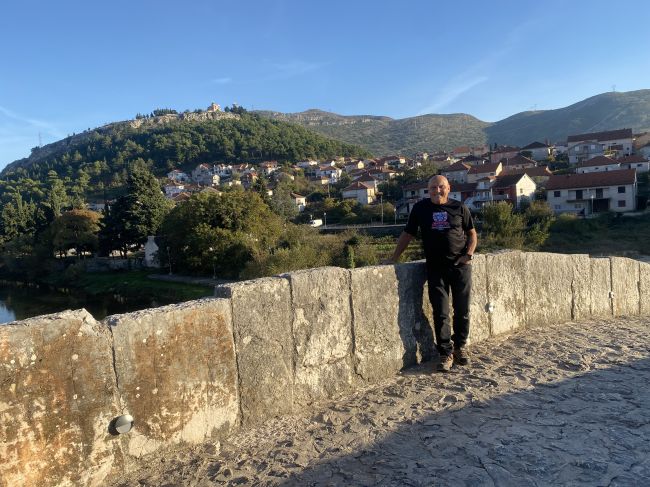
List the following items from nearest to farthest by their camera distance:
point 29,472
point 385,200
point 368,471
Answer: point 29,472 < point 368,471 < point 385,200

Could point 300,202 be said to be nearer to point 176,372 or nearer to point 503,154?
point 503,154

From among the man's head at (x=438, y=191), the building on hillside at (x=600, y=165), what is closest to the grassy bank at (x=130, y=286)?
the man's head at (x=438, y=191)

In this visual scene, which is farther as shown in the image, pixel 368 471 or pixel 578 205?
pixel 578 205

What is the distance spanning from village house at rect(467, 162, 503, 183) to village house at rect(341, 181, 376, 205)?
1305 centimetres

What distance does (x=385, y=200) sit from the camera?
6306 cm

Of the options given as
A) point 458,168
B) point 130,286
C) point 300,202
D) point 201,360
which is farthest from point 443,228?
point 458,168

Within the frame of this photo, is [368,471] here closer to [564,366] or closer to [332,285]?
[332,285]

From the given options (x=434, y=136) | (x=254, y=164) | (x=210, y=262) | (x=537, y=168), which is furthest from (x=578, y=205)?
(x=434, y=136)

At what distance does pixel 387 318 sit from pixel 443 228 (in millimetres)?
948

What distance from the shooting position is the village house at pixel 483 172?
5941 cm

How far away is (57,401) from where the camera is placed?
260 cm

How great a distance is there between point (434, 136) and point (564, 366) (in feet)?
490

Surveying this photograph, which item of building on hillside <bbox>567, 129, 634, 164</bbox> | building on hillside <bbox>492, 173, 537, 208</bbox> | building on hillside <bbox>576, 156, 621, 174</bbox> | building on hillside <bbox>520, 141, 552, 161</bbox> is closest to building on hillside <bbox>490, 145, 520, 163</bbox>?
building on hillside <bbox>520, 141, 552, 161</bbox>

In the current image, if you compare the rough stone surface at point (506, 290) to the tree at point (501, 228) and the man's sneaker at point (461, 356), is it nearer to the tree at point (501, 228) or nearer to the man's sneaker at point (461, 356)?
the man's sneaker at point (461, 356)
